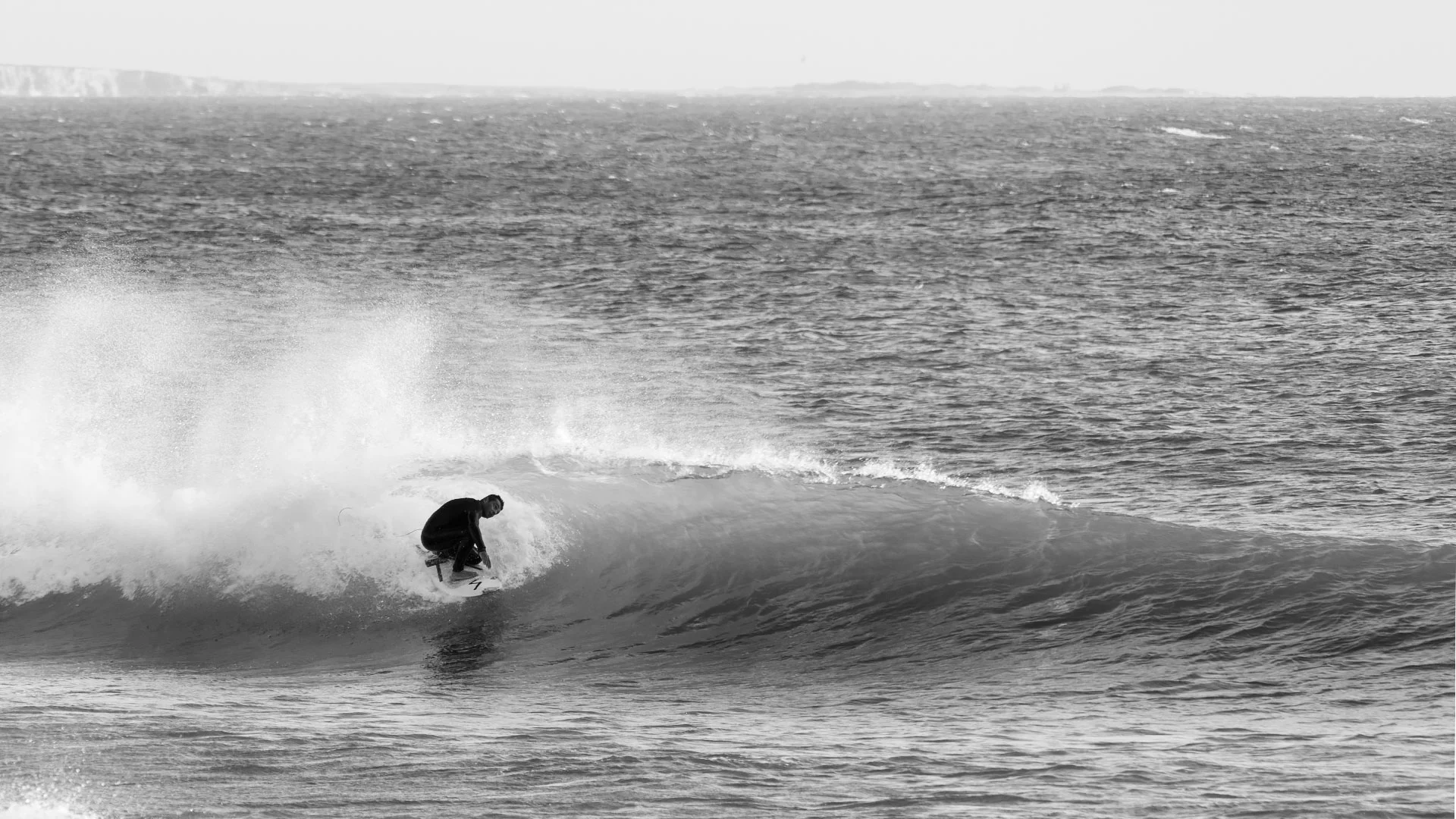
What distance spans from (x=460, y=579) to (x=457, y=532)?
2.70ft

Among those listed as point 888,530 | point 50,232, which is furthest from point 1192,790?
point 50,232

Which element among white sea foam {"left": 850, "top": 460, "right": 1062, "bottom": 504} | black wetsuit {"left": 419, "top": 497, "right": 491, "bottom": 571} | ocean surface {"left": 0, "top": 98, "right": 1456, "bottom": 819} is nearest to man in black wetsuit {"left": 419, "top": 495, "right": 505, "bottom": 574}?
black wetsuit {"left": 419, "top": 497, "right": 491, "bottom": 571}

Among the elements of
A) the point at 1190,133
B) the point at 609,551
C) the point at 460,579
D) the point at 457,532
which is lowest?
the point at 609,551

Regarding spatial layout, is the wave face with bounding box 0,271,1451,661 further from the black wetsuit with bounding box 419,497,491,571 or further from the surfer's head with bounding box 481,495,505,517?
the surfer's head with bounding box 481,495,505,517

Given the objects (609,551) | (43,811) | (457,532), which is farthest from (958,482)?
(43,811)

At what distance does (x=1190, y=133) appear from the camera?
130375mm

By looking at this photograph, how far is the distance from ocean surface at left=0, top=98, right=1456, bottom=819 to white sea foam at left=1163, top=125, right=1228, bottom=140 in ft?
267

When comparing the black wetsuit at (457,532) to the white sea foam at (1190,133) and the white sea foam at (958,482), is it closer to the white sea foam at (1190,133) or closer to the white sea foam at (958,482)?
the white sea foam at (958,482)

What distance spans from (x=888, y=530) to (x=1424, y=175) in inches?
2696

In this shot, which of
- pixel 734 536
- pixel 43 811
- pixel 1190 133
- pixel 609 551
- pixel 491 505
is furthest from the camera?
pixel 1190 133

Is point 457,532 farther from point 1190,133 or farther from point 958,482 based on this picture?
point 1190,133

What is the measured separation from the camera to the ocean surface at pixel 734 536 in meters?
11.4

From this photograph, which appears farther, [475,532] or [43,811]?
[475,532]

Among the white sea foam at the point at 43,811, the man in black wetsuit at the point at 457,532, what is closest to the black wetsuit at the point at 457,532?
the man in black wetsuit at the point at 457,532
